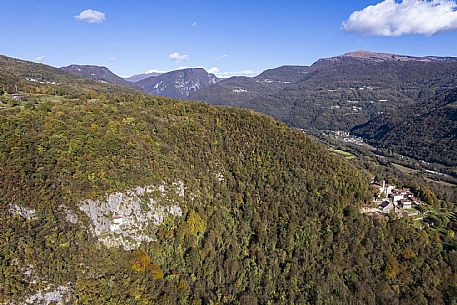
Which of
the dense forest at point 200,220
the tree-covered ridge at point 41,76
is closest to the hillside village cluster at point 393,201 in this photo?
the dense forest at point 200,220

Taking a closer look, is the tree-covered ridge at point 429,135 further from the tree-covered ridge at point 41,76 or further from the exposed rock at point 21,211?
the exposed rock at point 21,211

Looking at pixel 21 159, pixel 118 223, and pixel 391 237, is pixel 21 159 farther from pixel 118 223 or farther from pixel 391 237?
pixel 391 237

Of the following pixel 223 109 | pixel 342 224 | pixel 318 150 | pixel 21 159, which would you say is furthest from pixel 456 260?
pixel 21 159

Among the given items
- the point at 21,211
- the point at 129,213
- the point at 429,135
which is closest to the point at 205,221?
the point at 129,213

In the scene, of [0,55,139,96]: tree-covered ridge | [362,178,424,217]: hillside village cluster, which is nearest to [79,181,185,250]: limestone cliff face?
[362,178,424,217]: hillside village cluster

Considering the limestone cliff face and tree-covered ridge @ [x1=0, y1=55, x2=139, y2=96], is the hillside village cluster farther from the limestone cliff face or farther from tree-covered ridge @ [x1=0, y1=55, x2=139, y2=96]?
tree-covered ridge @ [x1=0, y1=55, x2=139, y2=96]

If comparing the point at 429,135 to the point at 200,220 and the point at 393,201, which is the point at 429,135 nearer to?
the point at 393,201
